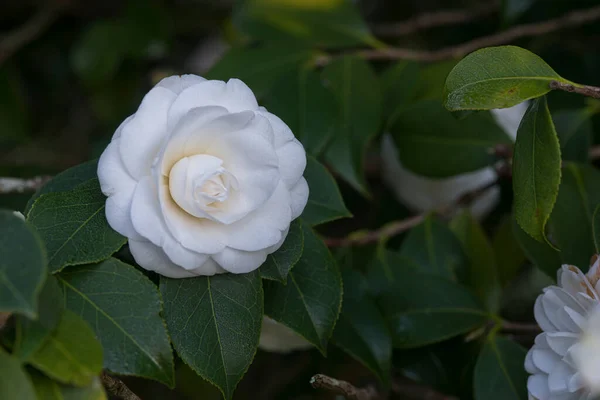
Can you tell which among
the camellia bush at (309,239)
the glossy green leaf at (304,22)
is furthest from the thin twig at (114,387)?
the glossy green leaf at (304,22)

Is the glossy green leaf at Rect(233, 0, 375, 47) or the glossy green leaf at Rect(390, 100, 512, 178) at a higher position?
the glossy green leaf at Rect(233, 0, 375, 47)

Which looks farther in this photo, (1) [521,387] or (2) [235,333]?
(1) [521,387]

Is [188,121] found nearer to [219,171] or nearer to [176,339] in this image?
[219,171]

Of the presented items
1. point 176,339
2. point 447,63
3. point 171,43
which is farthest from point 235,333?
point 171,43

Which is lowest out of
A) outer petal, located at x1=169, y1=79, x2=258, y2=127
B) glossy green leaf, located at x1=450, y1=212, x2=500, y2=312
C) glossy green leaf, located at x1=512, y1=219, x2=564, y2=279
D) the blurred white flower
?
the blurred white flower

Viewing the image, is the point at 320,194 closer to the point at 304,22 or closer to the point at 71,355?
the point at 71,355

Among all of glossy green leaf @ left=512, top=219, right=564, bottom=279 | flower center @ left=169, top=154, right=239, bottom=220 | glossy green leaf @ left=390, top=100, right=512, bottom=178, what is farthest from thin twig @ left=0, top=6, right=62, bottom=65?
glossy green leaf @ left=512, top=219, right=564, bottom=279

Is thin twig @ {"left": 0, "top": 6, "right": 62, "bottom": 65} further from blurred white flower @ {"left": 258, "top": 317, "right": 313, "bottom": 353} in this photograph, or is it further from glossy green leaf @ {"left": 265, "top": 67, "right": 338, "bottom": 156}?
blurred white flower @ {"left": 258, "top": 317, "right": 313, "bottom": 353}
